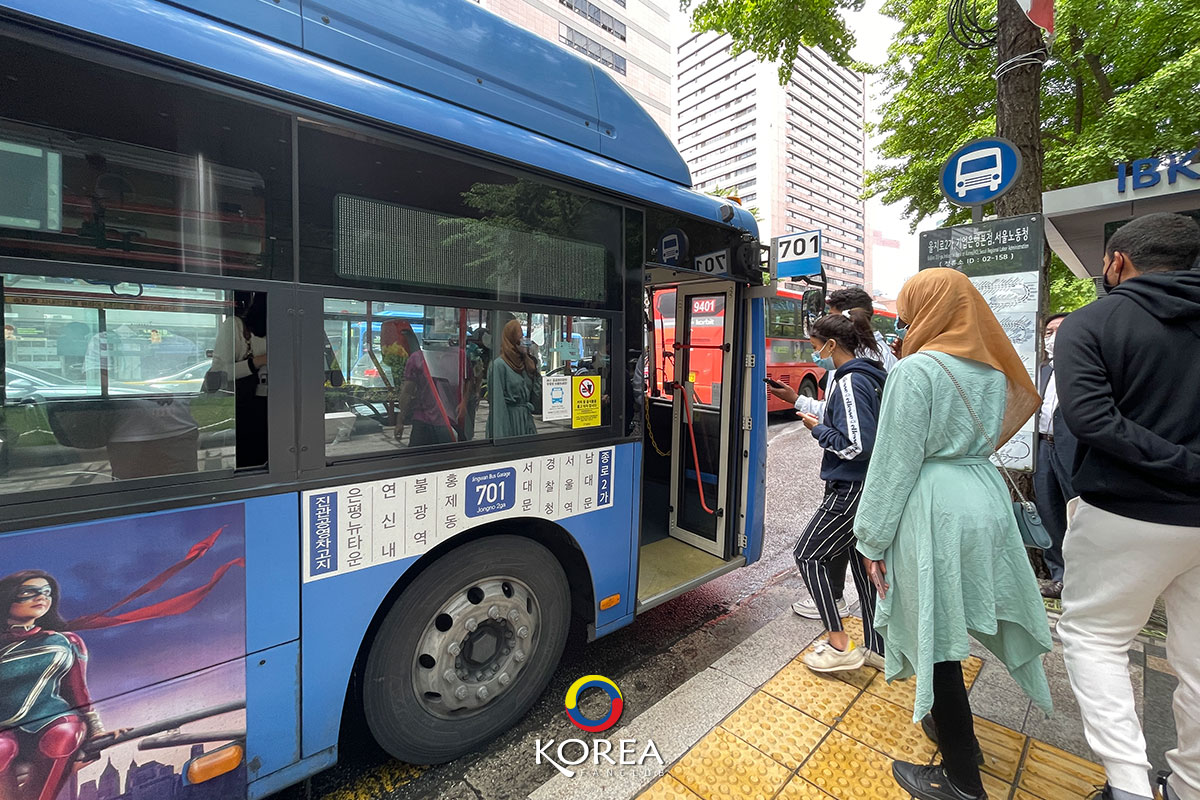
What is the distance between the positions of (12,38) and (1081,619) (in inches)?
142

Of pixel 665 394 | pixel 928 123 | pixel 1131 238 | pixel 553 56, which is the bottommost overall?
pixel 665 394

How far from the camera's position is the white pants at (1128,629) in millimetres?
1731

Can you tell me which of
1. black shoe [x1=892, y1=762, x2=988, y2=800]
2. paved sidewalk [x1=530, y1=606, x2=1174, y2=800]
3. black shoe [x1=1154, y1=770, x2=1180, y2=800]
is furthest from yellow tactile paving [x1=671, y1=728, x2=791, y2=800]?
black shoe [x1=1154, y1=770, x2=1180, y2=800]

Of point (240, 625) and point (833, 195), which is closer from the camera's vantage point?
point (240, 625)

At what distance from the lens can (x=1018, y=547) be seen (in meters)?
1.92

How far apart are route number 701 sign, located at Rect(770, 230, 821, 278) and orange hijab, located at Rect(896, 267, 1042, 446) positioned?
94.6 inches

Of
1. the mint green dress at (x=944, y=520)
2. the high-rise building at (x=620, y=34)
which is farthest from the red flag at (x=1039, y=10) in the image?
the high-rise building at (x=620, y=34)

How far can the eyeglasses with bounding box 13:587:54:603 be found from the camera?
53.0 inches

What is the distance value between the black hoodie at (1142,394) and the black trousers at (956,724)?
0.79 meters

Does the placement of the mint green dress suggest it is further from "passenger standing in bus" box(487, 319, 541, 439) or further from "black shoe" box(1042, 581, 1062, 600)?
"black shoe" box(1042, 581, 1062, 600)

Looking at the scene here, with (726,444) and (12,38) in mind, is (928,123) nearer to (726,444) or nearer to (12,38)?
(726,444)

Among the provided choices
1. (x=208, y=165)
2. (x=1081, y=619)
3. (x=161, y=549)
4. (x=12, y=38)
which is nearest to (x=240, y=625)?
(x=161, y=549)

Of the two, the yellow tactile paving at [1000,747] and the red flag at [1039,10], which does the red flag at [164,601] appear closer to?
the yellow tactile paving at [1000,747]

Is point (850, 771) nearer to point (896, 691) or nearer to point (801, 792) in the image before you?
point (801, 792)
